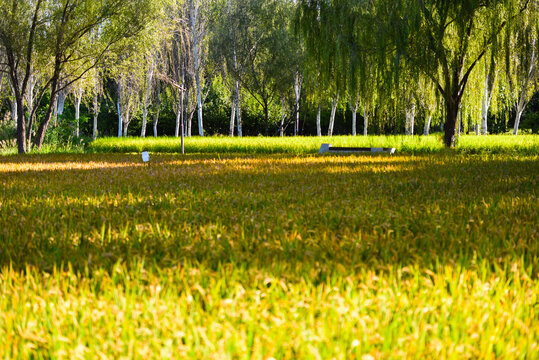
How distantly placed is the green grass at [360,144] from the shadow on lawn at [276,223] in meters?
9.31

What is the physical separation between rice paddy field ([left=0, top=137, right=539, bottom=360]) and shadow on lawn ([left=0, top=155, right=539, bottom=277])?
0.02 m

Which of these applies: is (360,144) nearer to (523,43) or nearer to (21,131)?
(523,43)

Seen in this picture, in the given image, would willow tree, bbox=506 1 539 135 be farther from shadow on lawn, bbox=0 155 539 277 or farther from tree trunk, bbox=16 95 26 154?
tree trunk, bbox=16 95 26 154

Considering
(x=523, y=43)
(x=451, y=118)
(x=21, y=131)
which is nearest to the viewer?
(x=523, y=43)

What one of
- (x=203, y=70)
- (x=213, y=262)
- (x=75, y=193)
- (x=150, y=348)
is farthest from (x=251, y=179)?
(x=203, y=70)

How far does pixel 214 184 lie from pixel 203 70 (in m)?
30.7

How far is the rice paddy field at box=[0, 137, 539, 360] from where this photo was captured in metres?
1.57

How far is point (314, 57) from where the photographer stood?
600 inches

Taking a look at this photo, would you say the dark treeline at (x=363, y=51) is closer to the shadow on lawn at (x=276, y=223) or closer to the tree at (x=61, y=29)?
the tree at (x=61, y=29)

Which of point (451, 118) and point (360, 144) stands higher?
point (451, 118)

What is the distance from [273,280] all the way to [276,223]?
62.5 inches

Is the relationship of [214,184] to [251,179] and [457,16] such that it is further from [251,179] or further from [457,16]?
[457,16]

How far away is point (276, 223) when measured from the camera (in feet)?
12.0

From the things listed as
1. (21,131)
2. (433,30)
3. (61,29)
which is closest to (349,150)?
(433,30)
